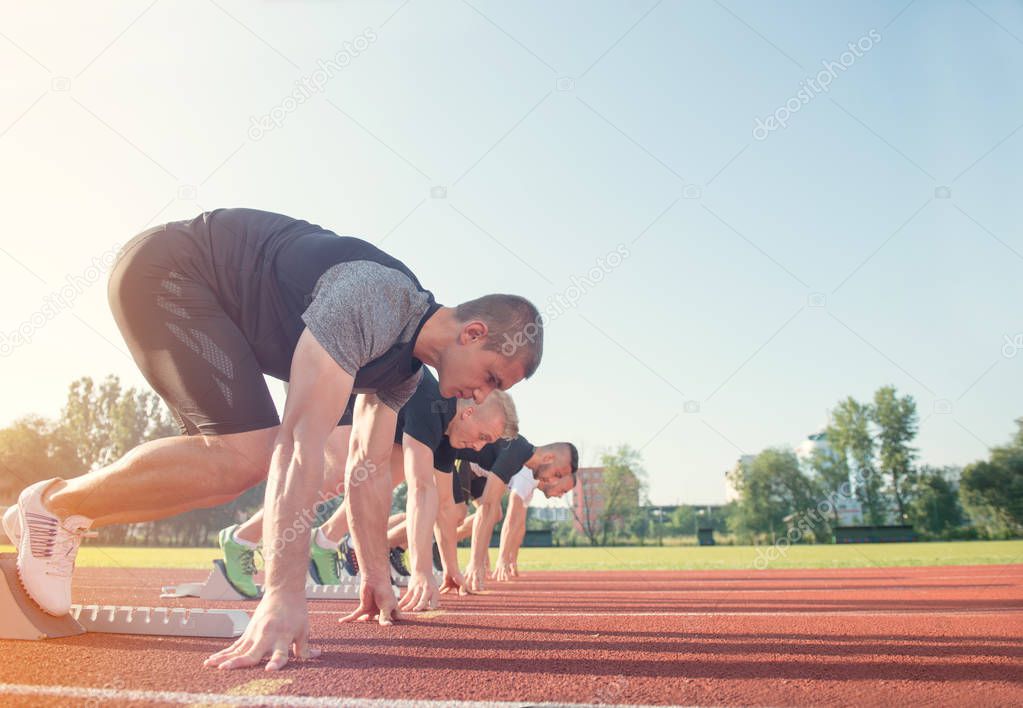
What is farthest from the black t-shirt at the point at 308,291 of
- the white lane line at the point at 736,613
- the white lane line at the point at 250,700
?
the white lane line at the point at 736,613

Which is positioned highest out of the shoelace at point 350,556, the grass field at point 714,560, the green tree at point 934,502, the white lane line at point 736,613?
the green tree at point 934,502

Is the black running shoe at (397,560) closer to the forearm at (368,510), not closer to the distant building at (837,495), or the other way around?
the forearm at (368,510)

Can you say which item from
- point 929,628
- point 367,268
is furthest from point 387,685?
point 929,628

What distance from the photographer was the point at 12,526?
331 centimetres

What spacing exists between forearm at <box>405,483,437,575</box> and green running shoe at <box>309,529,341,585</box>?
150cm

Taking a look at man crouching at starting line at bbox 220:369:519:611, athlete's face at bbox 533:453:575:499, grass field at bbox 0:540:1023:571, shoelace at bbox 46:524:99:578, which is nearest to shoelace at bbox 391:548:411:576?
man crouching at starting line at bbox 220:369:519:611

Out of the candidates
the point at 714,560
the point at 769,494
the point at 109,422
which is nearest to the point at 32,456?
the point at 109,422

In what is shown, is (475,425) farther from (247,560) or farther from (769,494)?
(769,494)

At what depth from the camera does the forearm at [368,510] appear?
3.99 meters

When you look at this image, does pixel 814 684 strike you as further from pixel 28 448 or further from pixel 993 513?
pixel 993 513

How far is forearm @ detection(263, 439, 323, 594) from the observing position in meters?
2.46

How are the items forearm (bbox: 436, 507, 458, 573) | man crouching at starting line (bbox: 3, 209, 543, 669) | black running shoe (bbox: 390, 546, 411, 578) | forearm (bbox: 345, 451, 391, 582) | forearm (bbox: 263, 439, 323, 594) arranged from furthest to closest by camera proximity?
black running shoe (bbox: 390, 546, 411, 578) < forearm (bbox: 436, 507, 458, 573) < forearm (bbox: 345, 451, 391, 582) < man crouching at starting line (bbox: 3, 209, 543, 669) < forearm (bbox: 263, 439, 323, 594)

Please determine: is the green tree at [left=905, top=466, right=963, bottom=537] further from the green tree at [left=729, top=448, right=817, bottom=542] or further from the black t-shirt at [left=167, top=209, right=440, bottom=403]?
the black t-shirt at [left=167, top=209, right=440, bottom=403]

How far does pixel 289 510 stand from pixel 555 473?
21.2 ft
